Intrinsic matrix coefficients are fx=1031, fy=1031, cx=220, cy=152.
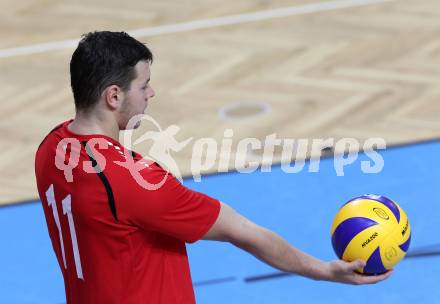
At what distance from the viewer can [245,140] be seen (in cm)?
713

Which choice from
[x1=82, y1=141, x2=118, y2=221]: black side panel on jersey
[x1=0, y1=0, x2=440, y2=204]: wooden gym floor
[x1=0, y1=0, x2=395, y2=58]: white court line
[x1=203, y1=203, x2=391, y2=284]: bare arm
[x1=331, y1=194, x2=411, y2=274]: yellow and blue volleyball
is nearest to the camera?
[x1=82, y1=141, x2=118, y2=221]: black side panel on jersey

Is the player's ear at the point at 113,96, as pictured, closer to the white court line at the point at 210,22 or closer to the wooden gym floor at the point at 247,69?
the wooden gym floor at the point at 247,69

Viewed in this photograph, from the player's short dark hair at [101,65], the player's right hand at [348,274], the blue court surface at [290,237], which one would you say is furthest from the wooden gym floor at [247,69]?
the player's short dark hair at [101,65]

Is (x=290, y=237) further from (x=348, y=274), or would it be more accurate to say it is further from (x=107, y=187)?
(x=107, y=187)

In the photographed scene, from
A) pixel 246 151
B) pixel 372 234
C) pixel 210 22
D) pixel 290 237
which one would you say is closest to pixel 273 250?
pixel 372 234

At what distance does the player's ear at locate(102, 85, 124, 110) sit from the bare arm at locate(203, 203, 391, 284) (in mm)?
509

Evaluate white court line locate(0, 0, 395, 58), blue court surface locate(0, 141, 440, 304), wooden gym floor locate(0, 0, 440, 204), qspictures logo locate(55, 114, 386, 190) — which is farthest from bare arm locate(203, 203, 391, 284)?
white court line locate(0, 0, 395, 58)

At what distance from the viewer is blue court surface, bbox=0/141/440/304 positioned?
5500 mm

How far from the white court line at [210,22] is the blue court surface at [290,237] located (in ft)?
8.90

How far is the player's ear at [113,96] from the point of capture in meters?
3.48

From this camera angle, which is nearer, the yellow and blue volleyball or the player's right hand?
the player's right hand

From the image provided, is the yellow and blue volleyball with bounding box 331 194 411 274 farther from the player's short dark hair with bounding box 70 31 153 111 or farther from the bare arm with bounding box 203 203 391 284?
the player's short dark hair with bounding box 70 31 153 111

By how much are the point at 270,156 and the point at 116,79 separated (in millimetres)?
3513

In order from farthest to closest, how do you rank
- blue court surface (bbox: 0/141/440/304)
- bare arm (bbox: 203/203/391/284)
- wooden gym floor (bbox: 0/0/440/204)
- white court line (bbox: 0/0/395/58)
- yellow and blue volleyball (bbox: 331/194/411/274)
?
white court line (bbox: 0/0/395/58) < wooden gym floor (bbox: 0/0/440/204) < blue court surface (bbox: 0/141/440/304) < yellow and blue volleyball (bbox: 331/194/411/274) < bare arm (bbox: 203/203/391/284)
